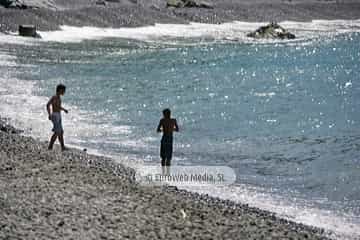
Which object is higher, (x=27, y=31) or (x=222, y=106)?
(x=27, y=31)

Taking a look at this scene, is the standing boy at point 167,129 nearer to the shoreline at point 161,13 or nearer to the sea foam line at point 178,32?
the sea foam line at point 178,32

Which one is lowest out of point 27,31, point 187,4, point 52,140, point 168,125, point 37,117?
point 37,117

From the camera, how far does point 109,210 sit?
14.3 meters

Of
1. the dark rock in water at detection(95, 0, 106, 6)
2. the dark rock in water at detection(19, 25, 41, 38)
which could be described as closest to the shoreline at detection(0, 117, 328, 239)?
the dark rock in water at detection(19, 25, 41, 38)

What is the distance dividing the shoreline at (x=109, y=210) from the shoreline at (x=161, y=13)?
5073 centimetres

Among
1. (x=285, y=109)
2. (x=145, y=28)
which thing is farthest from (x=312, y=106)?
(x=145, y=28)

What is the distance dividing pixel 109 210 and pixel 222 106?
2007cm

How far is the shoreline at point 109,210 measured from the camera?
13039 mm

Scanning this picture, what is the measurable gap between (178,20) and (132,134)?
64906 millimetres

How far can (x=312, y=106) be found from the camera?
117 feet

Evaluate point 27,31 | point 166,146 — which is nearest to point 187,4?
point 27,31

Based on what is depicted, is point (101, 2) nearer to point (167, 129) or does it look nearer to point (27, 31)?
point (27, 31)

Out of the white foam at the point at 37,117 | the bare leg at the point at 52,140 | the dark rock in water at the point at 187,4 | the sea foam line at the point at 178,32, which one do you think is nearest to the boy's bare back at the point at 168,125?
the bare leg at the point at 52,140

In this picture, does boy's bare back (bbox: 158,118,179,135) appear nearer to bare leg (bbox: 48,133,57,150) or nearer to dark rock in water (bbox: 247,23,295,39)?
bare leg (bbox: 48,133,57,150)
